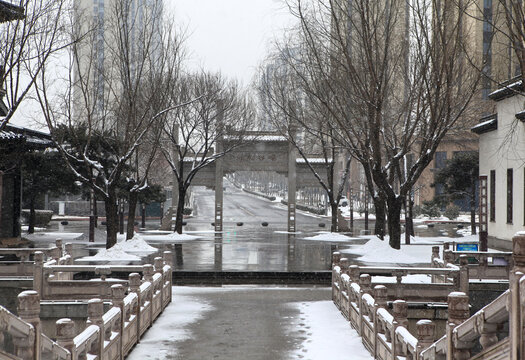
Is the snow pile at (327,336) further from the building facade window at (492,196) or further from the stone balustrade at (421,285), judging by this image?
the building facade window at (492,196)

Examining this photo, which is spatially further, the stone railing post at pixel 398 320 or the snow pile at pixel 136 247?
the snow pile at pixel 136 247

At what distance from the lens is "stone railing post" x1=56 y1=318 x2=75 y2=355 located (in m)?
7.31

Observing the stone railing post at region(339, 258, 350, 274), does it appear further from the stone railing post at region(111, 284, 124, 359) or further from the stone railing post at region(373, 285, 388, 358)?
the stone railing post at region(111, 284, 124, 359)

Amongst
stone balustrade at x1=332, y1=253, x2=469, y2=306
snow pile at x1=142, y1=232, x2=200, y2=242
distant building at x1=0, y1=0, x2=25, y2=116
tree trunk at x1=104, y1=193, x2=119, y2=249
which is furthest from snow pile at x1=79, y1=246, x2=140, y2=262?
snow pile at x1=142, y1=232, x2=200, y2=242

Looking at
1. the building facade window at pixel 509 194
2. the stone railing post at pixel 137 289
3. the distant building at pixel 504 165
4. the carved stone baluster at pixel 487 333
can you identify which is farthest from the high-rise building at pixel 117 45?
the carved stone baluster at pixel 487 333

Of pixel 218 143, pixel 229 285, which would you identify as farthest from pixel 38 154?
pixel 229 285

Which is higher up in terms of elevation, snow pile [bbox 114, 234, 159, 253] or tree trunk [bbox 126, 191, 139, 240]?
tree trunk [bbox 126, 191, 139, 240]

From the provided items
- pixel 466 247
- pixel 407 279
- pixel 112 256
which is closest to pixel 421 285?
pixel 407 279

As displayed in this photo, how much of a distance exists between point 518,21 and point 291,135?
989 inches

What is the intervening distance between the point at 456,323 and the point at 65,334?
14.0 ft

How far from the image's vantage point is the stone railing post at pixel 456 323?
641cm

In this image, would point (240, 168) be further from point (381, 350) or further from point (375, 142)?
point (381, 350)

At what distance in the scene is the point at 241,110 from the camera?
41719 mm

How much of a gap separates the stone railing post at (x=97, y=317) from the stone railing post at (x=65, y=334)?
1427mm
